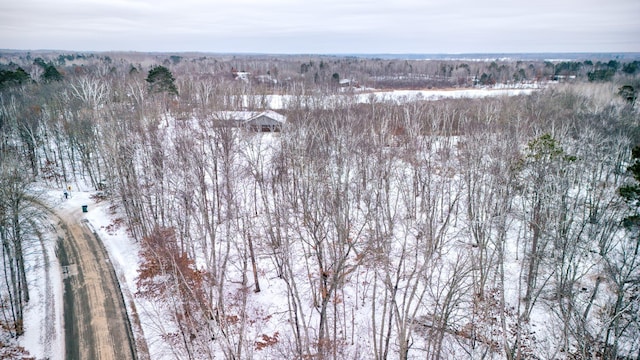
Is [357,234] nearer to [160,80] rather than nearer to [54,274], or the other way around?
[54,274]

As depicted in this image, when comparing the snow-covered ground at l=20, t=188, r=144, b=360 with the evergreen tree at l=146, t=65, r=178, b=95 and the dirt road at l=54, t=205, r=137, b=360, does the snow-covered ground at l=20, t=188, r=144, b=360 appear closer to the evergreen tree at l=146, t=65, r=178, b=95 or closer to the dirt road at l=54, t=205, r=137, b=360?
the dirt road at l=54, t=205, r=137, b=360

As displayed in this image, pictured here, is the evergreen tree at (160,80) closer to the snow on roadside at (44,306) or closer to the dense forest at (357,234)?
the dense forest at (357,234)

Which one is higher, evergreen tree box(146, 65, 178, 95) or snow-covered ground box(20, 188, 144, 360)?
evergreen tree box(146, 65, 178, 95)

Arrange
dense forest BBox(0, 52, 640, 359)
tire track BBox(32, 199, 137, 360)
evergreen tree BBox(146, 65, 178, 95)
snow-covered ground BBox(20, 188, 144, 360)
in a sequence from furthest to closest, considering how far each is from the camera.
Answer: evergreen tree BBox(146, 65, 178, 95) < snow-covered ground BBox(20, 188, 144, 360) < tire track BBox(32, 199, 137, 360) < dense forest BBox(0, 52, 640, 359)

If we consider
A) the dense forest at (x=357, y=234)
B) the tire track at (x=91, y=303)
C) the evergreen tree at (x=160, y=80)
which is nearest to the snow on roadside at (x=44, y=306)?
the tire track at (x=91, y=303)

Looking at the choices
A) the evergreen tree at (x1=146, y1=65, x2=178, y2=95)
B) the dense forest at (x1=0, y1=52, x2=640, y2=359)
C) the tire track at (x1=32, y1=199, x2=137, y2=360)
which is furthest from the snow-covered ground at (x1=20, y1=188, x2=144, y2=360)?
the evergreen tree at (x1=146, y1=65, x2=178, y2=95)

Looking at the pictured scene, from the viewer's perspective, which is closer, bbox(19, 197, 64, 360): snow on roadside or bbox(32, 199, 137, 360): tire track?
bbox(32, 199, 137, 360): tire track
